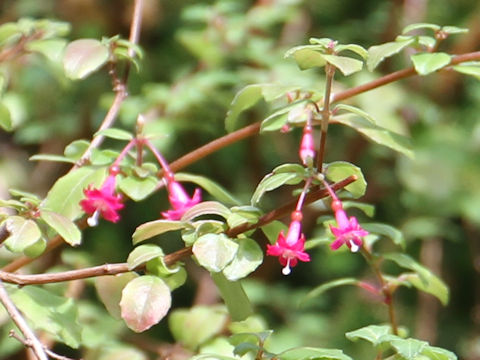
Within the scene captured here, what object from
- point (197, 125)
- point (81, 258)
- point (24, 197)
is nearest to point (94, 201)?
point (24, 197)

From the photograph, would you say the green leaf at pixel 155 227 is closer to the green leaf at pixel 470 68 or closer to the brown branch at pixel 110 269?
the brown branch at pixel 110 269

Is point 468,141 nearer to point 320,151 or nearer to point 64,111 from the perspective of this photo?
point 64,111

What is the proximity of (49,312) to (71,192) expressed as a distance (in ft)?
0.38

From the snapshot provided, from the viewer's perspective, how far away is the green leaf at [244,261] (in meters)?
0.62

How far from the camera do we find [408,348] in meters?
0.60

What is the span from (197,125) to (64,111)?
1.27 feet

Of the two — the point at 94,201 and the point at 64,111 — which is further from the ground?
the point at 94,201

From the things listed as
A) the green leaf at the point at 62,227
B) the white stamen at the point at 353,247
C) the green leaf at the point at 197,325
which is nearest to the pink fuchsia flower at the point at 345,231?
the white stamen at the point at 353,247

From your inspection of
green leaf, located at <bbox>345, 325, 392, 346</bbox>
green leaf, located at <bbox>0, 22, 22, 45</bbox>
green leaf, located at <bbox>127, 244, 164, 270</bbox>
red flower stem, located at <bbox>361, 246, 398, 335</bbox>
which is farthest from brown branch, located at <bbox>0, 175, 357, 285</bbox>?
green leaf, located at <bbox>0, 22, 22, 45</bbox>

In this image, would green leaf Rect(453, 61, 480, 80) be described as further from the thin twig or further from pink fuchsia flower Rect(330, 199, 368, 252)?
the thin twig

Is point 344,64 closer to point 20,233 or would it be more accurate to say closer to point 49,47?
point 20,233

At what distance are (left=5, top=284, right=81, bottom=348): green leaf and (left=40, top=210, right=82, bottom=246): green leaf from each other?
122mm

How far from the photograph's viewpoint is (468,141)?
5.98ft

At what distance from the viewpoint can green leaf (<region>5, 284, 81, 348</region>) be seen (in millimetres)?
750
